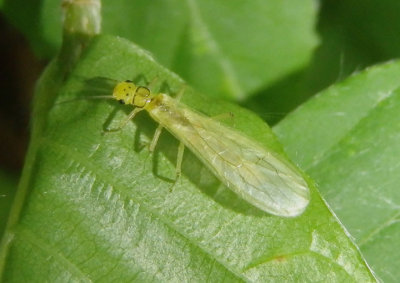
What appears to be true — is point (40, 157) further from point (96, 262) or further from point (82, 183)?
point (96, 262)

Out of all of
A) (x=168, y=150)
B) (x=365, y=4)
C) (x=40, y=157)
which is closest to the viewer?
(x=40, y=157)

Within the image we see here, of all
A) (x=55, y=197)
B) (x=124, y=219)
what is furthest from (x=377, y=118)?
(x=55, y=197)

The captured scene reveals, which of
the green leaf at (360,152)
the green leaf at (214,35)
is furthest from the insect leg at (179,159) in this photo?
the green leaf at (214,35)

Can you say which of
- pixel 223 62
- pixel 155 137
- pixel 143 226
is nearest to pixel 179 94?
pixel 155 137

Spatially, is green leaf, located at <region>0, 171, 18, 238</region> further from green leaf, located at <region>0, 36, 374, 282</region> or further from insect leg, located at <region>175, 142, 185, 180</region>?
insect leg, located at <region>175, 142, 185, 180</region>

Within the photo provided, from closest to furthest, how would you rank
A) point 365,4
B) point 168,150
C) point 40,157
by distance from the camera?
point 40,157 → point 168,150 → point 365,4

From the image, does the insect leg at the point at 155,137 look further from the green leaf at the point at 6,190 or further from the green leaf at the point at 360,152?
the green leaf at the point at 6,190

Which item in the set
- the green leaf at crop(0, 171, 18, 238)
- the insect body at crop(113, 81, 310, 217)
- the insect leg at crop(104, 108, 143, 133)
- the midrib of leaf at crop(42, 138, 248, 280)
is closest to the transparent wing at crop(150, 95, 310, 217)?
the insect body at crop(113, 81, 310, 217)

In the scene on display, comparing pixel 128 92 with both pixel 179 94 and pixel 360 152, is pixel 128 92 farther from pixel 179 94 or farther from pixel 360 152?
pixel 360 152

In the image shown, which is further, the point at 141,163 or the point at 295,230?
the point at 141,163
